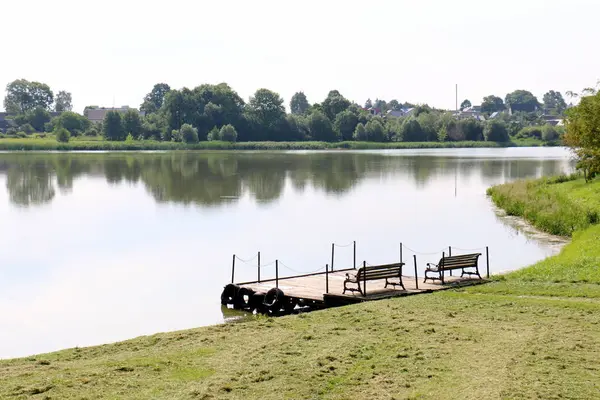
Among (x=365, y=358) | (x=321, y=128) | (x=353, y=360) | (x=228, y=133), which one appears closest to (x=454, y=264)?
(x=365, y=358)

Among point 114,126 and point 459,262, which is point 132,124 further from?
point 459,262

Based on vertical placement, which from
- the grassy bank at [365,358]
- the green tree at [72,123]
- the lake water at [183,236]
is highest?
the green tree at [72,123]

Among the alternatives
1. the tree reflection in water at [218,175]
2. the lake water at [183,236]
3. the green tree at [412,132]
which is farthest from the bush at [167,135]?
the lake water at [183,236]

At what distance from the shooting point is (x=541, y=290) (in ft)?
72.7

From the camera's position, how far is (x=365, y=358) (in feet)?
49.5

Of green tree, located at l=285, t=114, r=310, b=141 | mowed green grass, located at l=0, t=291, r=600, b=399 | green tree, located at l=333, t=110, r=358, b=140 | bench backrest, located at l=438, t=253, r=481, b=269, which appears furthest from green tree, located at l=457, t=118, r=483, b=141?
mowed green grass, located at l=0, t=291, r=600, b=399

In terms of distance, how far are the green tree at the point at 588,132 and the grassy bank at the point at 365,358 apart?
105ft

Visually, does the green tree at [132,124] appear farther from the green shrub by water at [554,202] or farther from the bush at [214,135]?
the green shrub by water at [554,202]

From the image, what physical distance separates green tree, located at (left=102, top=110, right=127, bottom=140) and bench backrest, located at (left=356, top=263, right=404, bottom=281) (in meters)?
151

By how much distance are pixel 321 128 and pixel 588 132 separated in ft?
405

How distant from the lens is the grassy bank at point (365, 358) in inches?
517

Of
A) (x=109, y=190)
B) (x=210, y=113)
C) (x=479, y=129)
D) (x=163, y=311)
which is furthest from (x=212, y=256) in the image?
(x=479, y=129)

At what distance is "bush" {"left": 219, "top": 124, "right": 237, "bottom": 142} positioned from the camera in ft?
531

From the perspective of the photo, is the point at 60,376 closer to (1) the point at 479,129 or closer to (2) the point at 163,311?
(2) the point at 163,311
